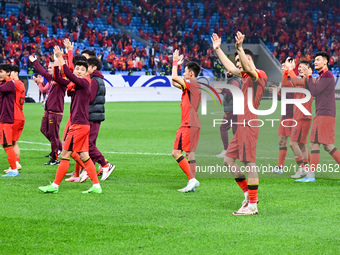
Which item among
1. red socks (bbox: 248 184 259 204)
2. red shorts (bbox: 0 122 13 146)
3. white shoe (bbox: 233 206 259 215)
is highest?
red shorts (bbox: 0 122 13 146)

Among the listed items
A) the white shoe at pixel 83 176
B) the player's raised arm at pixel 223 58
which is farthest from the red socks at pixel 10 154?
the player's raised arm at pixel 223 58

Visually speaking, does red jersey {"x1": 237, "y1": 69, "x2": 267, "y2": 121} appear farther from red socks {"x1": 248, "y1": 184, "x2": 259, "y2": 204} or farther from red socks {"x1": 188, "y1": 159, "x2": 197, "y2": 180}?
red socks {"x1": 188, "y1": 159, "x2": 197, "y2": 180}

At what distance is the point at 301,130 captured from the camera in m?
9.39

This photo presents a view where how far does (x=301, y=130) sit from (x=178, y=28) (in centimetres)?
3885

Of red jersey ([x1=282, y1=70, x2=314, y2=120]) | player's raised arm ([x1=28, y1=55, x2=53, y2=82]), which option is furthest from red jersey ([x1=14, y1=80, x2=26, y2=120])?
red jersey ([x1=282, y1=70, x2=314, y2=120])

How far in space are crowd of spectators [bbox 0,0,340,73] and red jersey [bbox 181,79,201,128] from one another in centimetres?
2903

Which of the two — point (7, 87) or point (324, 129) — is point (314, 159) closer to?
point (324, 129)

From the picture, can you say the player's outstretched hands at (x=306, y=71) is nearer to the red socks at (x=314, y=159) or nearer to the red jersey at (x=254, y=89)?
the red socks at (x=314, y=159)

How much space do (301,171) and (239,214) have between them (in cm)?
345

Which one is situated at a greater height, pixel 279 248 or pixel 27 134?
pixel 279 248

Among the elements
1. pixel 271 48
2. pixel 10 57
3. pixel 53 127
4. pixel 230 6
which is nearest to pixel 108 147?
pixel 53 127

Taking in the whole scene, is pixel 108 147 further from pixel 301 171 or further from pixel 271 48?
pixel 271 48

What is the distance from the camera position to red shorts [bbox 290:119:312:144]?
30.7ft

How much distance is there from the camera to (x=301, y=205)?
7.06 meters
